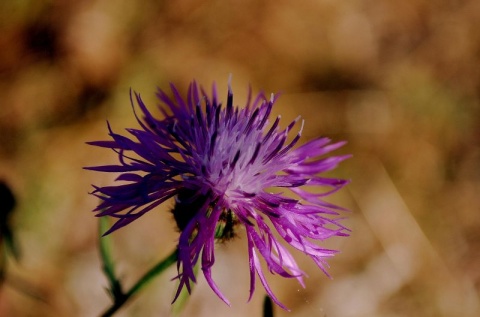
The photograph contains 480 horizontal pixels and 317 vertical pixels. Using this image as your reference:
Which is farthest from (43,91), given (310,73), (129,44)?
(310,73)

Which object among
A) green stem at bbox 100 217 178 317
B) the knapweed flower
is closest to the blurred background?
green stem at bbox 100 217 178 317

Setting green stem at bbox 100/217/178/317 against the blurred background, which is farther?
the blurred background

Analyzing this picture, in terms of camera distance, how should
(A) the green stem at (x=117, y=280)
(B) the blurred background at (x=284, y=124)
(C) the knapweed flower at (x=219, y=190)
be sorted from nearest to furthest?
(C) the knapweed flower at (x=219, y=190) → (A) the green stem at (x=117, y=280) → (B) the blurred background at (x=284, y=124)

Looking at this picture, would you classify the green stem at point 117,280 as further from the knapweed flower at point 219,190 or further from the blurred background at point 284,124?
the blurred background at point 284,124

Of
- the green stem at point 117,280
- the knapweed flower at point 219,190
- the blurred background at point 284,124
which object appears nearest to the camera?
the knapweed flower at point 219,190

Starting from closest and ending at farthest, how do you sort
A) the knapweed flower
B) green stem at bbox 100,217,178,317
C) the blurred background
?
the knapweed flower → green stem at bbox 100,217,178,317 → the blurred background

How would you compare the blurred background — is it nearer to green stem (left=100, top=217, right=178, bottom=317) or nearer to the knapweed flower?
green stem (left=100, top=217, right=178, bottom=317)

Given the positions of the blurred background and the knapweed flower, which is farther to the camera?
the blurred background

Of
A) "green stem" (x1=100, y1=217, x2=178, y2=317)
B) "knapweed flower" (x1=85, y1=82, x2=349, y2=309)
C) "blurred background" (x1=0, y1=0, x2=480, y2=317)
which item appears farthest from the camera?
"blurred background" (x1=0, y1=0, x2=480, y2=317)

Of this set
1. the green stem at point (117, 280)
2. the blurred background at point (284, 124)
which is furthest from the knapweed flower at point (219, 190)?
the blurred background at point (284, 124)
